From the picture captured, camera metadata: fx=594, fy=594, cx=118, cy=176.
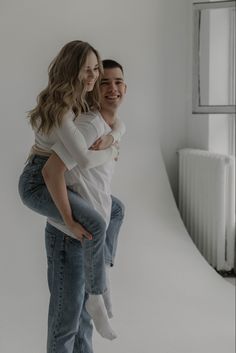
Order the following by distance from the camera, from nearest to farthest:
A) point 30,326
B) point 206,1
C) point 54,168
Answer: point 54,168, point 30,326, point 206,1

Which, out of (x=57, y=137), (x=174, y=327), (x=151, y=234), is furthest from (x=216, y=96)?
(x=57, y=137)

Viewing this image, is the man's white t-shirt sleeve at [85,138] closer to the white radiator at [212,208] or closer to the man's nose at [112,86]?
the man's nose at [112,86]

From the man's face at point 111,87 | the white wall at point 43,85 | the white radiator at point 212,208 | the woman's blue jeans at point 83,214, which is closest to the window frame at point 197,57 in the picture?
the white wall at point 43,85

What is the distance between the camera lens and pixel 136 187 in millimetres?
1761

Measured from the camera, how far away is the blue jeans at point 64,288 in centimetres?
122

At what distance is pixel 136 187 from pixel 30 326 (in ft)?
1.63

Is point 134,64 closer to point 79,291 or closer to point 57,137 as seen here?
point 57,137

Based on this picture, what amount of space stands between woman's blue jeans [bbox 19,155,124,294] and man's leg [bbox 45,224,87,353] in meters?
0.03


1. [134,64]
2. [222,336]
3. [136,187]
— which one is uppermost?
[134,64]

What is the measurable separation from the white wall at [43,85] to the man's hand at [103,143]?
304mm

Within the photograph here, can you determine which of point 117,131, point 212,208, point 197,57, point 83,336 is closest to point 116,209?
point 117,131

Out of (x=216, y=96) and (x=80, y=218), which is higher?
(x=216, y=96)

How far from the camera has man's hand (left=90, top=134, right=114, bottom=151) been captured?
1221 millimetres

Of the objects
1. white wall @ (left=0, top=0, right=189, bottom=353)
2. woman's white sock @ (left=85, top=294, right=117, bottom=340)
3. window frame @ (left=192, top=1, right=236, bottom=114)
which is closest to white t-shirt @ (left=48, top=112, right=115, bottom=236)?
woman's white sock @ (left=85, top=294, right=117, bottom=340)
